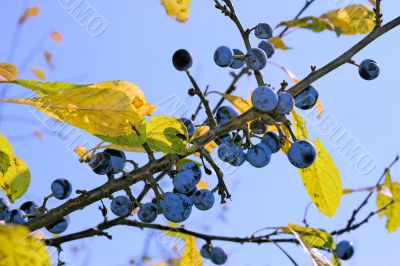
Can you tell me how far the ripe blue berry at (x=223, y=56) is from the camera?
1529 millimetres

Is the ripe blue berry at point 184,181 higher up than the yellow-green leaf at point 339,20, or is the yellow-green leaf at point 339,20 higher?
the yellow-green leaf at point 339,20

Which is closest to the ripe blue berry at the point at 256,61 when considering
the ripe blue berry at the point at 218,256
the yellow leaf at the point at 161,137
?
the yellow leaf at the point at 161,137

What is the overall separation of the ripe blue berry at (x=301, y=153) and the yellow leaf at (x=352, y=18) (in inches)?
28.7

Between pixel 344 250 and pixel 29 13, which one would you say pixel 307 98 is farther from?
pixel 29 13

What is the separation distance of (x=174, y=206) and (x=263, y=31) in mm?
744

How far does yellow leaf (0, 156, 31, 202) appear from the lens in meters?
1.48

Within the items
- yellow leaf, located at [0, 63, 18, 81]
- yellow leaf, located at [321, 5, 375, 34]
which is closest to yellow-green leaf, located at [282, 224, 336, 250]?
yellow leaf, located at [321, 5, 375, 34]

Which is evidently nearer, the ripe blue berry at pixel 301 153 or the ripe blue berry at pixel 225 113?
the ripe blue berry at pixel 301 153

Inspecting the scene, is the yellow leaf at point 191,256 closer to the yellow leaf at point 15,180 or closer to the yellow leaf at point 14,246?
the yellow leaf at point 15,180

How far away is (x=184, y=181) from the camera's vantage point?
4.08 feet

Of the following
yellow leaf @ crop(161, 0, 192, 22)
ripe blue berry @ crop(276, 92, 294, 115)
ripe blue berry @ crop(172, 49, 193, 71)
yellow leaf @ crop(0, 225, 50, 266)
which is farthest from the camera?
yellow leaf @ crop(161, 0, 192, 22)

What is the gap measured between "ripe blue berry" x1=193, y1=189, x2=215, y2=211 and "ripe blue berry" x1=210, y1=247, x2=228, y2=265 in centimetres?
115

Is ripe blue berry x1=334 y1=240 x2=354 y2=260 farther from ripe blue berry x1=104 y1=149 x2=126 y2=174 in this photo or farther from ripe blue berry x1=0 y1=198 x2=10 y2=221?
ripe blue berry x1=0 y1=198 x2=10 y2=221

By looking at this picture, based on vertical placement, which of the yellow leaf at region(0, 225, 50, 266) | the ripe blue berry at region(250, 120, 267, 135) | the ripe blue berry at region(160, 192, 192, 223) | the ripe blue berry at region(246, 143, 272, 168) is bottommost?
the yellow leaf at region(0, 225, 50, 266)
